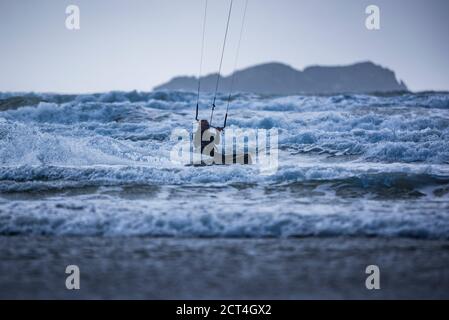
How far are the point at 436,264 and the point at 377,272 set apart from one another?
0.67 metres

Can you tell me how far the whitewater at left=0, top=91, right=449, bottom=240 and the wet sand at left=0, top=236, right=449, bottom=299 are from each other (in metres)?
0.34

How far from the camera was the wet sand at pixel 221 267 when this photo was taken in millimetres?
3996

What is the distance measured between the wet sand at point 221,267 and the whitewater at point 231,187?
34 cm

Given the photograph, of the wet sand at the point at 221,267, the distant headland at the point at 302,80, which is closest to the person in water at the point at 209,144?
the wet sand at the point at 221,267

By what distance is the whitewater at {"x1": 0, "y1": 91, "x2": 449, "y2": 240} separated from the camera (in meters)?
5.84

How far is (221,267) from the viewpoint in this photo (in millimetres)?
4543

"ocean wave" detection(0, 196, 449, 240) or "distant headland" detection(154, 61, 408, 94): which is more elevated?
"distant headland" detection(154, 61, 408, 94)

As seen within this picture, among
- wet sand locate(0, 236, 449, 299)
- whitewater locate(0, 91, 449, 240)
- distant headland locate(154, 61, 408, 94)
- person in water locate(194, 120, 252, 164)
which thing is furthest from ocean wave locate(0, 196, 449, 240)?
distant headland locate(154, 61, 408, 94)

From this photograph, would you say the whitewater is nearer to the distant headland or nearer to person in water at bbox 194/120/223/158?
person in water at bbox 194/120/223/158

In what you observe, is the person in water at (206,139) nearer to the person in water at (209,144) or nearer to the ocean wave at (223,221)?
the person in water at (209,144)

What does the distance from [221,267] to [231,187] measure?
3.88m

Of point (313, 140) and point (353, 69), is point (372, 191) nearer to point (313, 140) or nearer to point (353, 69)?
point (313, 140)

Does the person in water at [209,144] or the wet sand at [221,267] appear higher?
the person in water at [209,144]

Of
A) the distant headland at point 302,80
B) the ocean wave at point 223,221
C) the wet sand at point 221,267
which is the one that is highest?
the distant headland at point 302,80
